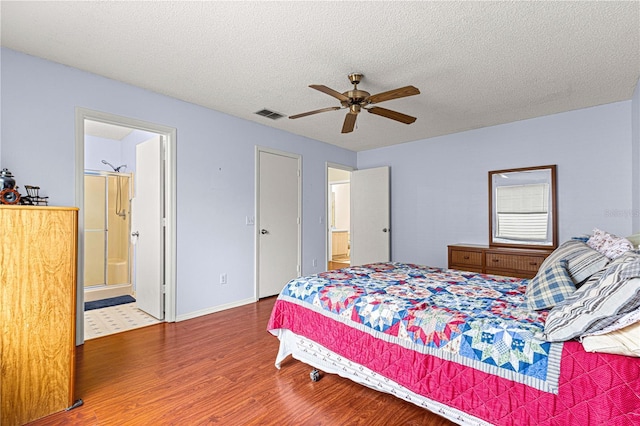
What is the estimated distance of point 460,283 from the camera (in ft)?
7.75

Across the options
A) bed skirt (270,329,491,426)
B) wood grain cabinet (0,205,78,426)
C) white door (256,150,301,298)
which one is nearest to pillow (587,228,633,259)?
bed skirt (270,329,491,426)

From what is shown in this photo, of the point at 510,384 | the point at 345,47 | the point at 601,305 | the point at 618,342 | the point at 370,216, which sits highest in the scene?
the point at 345,47

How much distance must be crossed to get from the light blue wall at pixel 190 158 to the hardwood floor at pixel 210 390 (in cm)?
91

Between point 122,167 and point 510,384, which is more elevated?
point 122,167

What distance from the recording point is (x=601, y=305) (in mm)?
1222

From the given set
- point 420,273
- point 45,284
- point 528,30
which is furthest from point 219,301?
point 528,30

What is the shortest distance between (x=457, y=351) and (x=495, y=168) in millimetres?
3601

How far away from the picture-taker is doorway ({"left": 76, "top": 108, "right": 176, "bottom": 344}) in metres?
2.81

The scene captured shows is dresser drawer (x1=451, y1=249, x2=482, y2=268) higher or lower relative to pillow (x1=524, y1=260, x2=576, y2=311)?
lower

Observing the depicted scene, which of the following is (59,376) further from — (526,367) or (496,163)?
(496,163)

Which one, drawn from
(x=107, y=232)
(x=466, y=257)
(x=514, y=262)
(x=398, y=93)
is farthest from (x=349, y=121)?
(x=107, y=232)

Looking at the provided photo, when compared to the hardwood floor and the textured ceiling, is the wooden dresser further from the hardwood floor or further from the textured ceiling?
the hardwood floor

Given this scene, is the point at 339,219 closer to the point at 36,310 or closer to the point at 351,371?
the point at 351,371

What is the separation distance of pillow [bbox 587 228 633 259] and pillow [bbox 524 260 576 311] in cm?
22
